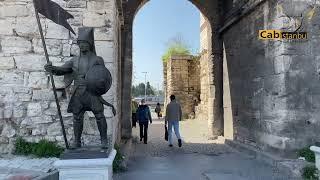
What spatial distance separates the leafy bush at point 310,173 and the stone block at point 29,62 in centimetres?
473

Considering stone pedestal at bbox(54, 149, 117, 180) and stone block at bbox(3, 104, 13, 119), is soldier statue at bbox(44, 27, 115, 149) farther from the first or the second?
stone block at bbox(3, 104, 13, 119)

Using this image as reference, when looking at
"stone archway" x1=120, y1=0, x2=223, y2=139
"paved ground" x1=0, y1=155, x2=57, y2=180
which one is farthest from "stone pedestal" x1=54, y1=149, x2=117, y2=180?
"stone archway" x1=120, y1=0, x2=223, y2=139

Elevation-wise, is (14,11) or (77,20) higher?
(14,11)

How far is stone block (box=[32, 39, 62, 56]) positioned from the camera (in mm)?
6961

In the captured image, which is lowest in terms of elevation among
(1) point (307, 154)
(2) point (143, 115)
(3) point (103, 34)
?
(1) point (307, 154)

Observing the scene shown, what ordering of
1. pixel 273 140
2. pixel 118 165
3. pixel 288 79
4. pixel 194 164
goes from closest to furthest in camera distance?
pixel 118 165, pixel 288 79, pixel 273 140, pixel 194 164

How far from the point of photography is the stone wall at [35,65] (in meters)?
6.91

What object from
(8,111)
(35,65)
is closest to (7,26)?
(35,65)

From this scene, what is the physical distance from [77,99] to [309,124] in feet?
15.5

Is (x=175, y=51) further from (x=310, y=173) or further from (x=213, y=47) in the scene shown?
(x=310, y=173)

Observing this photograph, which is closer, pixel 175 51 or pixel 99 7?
pixel 99 7

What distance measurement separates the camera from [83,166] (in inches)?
186

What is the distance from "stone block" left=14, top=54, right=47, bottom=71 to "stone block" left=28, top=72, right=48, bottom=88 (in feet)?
0.27

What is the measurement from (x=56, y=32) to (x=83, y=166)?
3.06m
